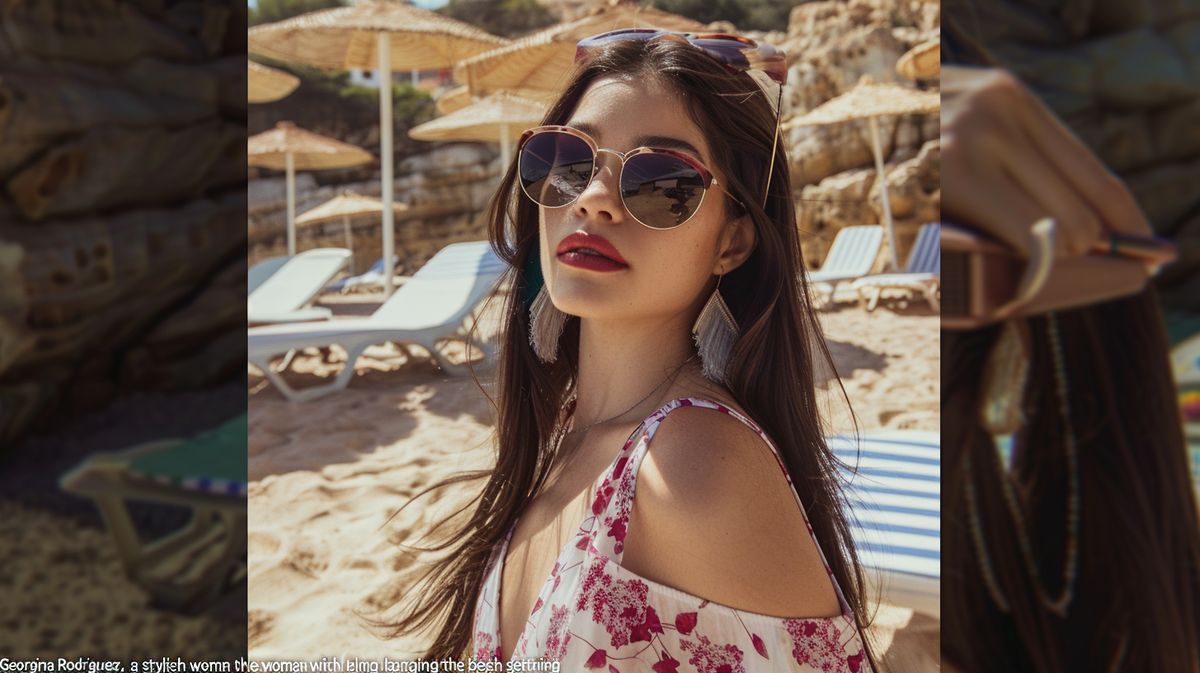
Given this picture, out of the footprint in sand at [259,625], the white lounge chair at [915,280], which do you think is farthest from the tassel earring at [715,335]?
the white lounge chair at [915,280]

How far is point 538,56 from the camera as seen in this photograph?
5953 mm

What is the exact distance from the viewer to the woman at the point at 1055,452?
21cm

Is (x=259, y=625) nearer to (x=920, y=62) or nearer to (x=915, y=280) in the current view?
(x=915, y=280)

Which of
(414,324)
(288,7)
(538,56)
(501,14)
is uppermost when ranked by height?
(501,14)

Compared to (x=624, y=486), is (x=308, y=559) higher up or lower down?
lower down

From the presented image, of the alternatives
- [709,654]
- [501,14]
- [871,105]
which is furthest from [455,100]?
[501,14]

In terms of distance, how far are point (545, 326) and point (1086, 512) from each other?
71 cm

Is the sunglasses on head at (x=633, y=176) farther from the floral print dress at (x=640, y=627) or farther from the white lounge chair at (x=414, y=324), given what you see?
the white lounge chair at (x=414, y=324)

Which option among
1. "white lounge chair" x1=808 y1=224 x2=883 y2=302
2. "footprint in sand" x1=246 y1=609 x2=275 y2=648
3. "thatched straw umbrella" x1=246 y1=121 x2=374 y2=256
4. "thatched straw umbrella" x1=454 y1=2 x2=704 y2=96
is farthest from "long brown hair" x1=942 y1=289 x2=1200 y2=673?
"thatched straw umbrella" x1=246 y1=121 x2=374 y2=256

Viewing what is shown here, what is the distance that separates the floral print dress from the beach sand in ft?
1.14

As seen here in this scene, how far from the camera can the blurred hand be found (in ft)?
0.67

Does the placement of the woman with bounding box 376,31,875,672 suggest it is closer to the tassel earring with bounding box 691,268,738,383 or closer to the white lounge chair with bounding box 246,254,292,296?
the tassel earring with bounding box 691,268,738,383

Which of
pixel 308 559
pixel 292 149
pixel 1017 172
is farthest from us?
pixel 292 149

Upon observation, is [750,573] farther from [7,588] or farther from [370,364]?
[370,364]
